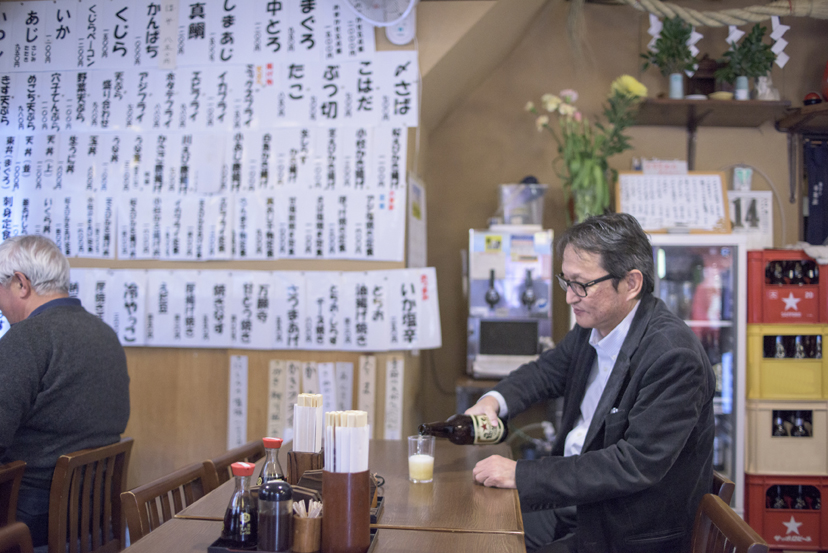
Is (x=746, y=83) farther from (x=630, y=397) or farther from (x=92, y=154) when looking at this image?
(x=92, y=154)

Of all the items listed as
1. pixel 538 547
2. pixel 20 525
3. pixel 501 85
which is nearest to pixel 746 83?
pixel 501 85

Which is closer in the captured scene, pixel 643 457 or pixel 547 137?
pixel 643 457

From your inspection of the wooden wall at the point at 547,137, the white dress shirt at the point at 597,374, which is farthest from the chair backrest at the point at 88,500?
the wooden wall at the point at 547,137

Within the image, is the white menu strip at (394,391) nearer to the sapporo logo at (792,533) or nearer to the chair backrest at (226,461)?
the chair backrest at (226,461)

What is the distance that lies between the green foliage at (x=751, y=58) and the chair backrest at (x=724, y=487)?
296 centimetres

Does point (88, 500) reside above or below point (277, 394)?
below

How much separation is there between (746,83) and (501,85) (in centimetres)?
150

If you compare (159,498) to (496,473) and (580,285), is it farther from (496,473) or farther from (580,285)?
(580,285)

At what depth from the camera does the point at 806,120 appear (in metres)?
3.95

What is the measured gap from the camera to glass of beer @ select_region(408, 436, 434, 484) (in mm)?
1715

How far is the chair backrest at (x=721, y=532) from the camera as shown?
3.92 ft

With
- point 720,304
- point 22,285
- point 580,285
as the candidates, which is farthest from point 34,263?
point 720,304

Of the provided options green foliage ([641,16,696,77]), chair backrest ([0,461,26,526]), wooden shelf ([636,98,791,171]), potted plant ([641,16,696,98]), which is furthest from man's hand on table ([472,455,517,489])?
green foliage ([641,16,696,77])

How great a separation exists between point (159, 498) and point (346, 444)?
2.64ft
